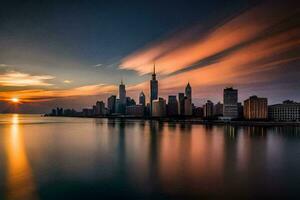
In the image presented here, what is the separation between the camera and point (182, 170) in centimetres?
2359

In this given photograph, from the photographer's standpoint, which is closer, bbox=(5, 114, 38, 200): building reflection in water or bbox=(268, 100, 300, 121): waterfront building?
bbox=(5, 114, 38, 200): building reflection in water

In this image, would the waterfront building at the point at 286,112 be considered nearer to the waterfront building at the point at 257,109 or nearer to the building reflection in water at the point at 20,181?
the waterfront building at the point at 257,109

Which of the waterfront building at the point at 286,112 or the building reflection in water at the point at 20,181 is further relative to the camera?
the waterfront building at the point at 286,112

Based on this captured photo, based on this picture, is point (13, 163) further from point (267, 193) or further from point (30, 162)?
point (267, 193)

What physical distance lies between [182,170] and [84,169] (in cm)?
935

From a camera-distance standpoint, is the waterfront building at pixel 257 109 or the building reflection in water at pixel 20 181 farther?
the waterfront building at pixel 257 109

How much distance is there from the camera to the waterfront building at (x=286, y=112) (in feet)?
533

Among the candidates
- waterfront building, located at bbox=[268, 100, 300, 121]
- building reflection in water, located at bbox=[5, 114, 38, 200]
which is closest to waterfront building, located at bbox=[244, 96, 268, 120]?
waterfront building, located at bbox=[268, 100, 300, 121]

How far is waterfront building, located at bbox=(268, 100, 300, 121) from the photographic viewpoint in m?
162

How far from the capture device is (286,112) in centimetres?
16612

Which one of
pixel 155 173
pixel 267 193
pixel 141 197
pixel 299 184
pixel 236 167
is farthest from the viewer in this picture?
pixel 236 167

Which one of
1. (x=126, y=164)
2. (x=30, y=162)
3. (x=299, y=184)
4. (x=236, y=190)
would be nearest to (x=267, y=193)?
(x=236, y=190)

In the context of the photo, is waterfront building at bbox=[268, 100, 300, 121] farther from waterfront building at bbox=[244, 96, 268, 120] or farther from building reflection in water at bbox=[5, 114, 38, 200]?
building reflection in water at bbox=[5, 114, 38, 200]

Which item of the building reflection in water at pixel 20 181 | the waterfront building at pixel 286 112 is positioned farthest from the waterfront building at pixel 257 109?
the building reflection in water at pixel 20 181
